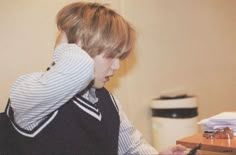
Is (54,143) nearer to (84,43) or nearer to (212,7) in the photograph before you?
(84,43)

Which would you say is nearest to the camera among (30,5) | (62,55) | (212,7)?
(62,55)

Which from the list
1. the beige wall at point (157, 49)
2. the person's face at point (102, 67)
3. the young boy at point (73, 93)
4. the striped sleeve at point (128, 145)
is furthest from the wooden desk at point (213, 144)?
the beige wall at point (157, 49)

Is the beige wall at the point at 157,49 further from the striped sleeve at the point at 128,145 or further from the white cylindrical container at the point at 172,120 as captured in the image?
the striped sleeve at the point at 128,145

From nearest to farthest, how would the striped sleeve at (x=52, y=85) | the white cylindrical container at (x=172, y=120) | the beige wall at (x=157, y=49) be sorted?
the striped sleeve at (x=52, y=85) < the beige wall at (x=157, y=49) < the white cylindrical container at (x=172, y=120)

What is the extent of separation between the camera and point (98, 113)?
103cm

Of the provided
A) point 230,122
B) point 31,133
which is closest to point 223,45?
point 230,122

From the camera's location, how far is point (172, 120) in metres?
2.01

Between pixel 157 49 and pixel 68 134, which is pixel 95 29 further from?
pixel 157 49

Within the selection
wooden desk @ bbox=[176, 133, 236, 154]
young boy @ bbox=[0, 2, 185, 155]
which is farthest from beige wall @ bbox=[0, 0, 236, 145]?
wooden desk @ bbox=[176, 133, 236, 154]

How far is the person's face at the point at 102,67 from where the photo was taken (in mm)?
981

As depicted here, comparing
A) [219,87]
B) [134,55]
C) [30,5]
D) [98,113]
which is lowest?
[219,87]

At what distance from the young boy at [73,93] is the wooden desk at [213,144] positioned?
330 mm

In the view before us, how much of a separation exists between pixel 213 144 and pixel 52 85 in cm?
69

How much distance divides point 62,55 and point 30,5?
75cm
